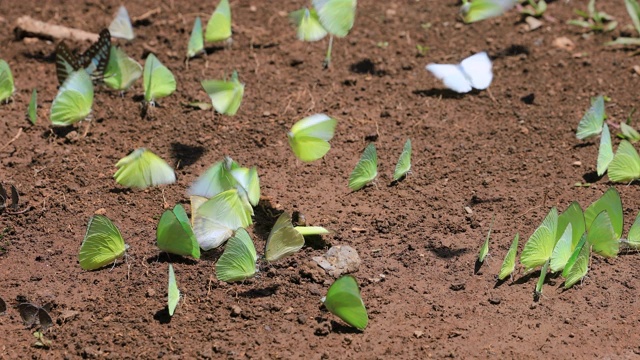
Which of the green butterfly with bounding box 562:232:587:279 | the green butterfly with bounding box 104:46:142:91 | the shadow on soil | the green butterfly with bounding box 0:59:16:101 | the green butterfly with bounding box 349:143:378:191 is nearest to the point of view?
the green butterfly with bounding box 562:232:587:279

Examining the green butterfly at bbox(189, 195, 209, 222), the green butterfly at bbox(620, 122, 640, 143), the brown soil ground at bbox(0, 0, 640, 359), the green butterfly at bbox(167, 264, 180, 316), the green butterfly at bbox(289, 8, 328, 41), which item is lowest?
the green butterfly at bbox(620, 122, 640, 143)

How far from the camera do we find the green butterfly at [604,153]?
149 inches

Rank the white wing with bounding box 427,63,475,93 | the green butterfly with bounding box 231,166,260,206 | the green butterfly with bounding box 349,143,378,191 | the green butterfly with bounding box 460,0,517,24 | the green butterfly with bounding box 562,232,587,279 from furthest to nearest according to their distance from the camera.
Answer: the green butterfly with bounding box 460,0,517,24 → the white wing with bounding box 427,63,475,93 → the green butterfly with bounding box 349,143,378,191 → the green butterfly with bounding box 231,166,260,206 → the green butterfly with bounding box 562,232,587,279

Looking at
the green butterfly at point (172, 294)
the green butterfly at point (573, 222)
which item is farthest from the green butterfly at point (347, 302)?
the green butterfly at point (573, 222)

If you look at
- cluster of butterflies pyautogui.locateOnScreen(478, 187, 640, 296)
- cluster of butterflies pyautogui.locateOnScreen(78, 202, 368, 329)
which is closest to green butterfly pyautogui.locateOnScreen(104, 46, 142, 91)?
cluster of butterflies pyautogui.locateOnScreen(78, 202, 368, 329)

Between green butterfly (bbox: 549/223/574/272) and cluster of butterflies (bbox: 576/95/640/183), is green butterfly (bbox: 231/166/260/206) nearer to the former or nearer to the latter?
green butterfly (bbox: 549/223/574/272)

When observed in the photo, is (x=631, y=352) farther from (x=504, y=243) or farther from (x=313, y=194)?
(x=313, y=194)

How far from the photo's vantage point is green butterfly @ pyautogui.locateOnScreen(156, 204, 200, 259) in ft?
10.4

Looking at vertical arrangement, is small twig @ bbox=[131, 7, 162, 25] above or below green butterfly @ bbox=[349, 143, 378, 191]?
below

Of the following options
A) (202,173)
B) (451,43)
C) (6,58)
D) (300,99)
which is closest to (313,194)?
(202,173)

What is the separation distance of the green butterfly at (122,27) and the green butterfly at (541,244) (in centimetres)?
269

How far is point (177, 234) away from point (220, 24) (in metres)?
1.81

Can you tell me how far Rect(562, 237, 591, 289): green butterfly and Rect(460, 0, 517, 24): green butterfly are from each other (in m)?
2.05

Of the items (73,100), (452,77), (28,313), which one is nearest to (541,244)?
(452,77)
